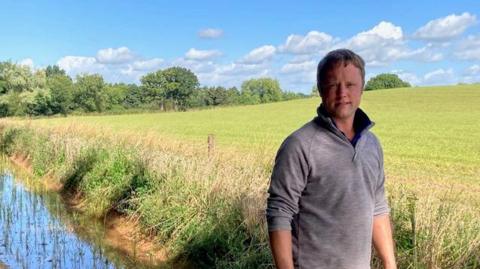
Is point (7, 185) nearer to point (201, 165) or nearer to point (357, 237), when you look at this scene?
point (201, 165)

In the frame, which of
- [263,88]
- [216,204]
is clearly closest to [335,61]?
[216,204]

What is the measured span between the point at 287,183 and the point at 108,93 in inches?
4183

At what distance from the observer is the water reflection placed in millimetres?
7727

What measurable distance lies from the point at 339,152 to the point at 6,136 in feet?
95.1

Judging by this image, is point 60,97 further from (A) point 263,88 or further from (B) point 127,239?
(B) point 127,239

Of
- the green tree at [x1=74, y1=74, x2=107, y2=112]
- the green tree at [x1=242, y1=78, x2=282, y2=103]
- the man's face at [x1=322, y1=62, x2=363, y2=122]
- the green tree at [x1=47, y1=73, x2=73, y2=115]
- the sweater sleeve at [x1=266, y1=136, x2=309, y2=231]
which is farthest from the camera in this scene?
the green tree at [x1=242, y1=78, x2=282, y2=103]

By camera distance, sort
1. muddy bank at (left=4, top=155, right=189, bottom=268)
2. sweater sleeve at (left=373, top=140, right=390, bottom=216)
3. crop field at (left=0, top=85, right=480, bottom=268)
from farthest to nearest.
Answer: muddy bank at (left=4, top=155, right=189, bottom=268) → crop field at (left=0, top=85, right=480, bottom=268) → sweater sleeve at (left=373, top=140, right=390, bottom=216)

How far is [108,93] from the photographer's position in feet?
343

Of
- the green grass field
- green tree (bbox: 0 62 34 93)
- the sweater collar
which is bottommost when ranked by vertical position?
the green grass field

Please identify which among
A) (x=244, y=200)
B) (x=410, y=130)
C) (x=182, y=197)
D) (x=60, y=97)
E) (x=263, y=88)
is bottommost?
(x=410, y=130)

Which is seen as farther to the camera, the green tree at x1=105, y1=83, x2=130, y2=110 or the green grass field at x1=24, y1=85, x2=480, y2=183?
the green tree at x1=105, y1=83, x2=130, y2=110

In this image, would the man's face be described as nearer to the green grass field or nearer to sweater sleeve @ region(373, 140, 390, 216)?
sweater sleeve @ region(373, 140, 390, 216)

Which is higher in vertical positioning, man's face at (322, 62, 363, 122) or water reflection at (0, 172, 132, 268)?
man's face at (322, 62, 363, 122)

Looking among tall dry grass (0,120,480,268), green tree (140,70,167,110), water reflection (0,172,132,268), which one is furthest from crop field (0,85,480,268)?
green tree (140,70,167,110)
